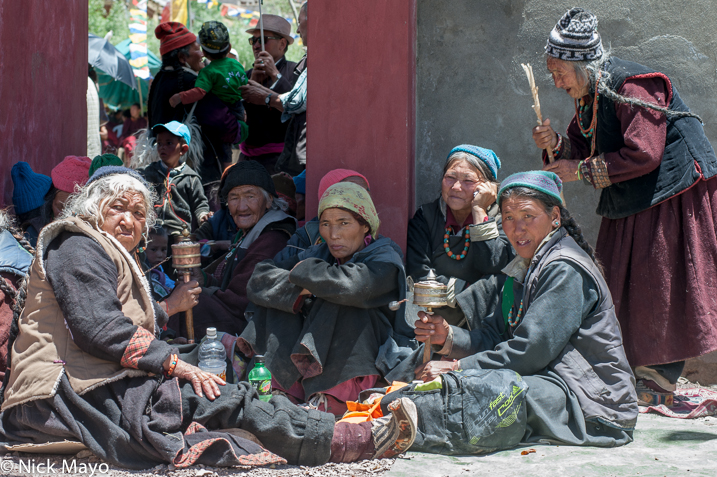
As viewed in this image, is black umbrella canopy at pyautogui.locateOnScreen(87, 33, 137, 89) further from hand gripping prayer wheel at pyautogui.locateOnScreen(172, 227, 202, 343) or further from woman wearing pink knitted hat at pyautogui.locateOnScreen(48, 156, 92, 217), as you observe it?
hand gripping prayer wheel at pyautogui.locateOnScreen(172, 227, 202, 343)

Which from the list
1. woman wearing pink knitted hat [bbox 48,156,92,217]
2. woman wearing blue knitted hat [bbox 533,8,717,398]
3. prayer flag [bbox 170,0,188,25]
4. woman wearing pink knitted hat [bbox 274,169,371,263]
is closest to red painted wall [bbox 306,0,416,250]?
woman wearing pink knitted hat [bbox 274,169,371,263]

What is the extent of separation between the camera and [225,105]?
23.1ft

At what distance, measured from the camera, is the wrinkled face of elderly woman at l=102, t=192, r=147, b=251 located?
375 centimetres

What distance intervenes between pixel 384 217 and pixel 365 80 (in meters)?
0.89

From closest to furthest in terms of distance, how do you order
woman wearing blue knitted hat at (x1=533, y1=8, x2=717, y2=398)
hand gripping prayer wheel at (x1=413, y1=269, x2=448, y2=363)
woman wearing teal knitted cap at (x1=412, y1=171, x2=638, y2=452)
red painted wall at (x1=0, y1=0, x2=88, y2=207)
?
woman wearing teal knitted cap at (x1=412, y1=171, x2=638, y2=452) → hand gripping prayer wheel at (x1=413, y1=269, x2=448, y2=363) → woman wearing blue knitted hat at (x1=533, y1=8, x2=717, y2=398) → red painted wall at (x1=0, y1=0, x2=88, y2=207)

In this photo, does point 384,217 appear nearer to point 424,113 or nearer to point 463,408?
point 424,113

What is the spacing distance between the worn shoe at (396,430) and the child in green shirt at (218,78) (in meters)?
4.13

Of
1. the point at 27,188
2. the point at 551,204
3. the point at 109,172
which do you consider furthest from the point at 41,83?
the point at 551,204

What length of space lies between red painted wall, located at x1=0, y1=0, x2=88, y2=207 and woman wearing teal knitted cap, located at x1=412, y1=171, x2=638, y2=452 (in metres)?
3.33

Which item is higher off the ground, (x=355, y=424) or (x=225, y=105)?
(x=225, y=105)

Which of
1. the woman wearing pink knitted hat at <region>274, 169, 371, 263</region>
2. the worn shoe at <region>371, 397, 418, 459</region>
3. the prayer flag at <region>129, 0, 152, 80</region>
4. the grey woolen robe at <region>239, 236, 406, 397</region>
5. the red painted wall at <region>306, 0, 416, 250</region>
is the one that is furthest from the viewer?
the prayer flag at <region>129, 0, 152, 80</region>

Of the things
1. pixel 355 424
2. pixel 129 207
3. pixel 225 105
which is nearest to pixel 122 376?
pixel 129 207

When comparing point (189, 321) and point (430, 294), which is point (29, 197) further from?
point (430, 294)

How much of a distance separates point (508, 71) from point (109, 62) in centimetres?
899
